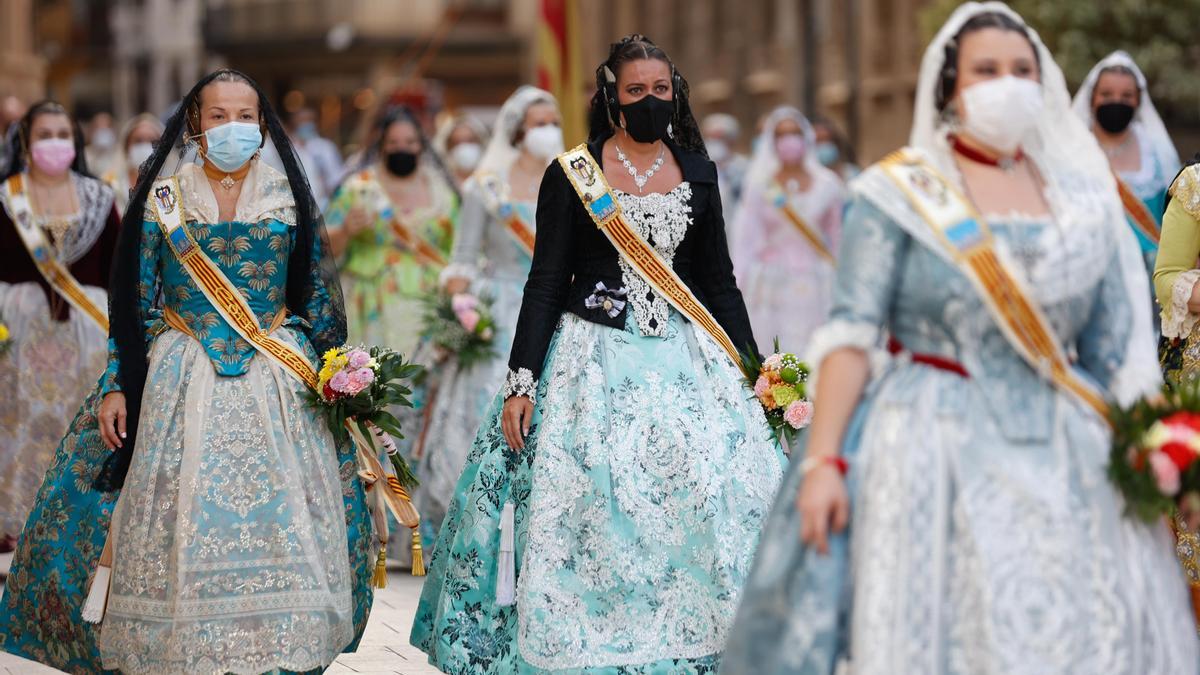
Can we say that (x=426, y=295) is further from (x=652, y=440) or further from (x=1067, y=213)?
(x=1067, y=213)

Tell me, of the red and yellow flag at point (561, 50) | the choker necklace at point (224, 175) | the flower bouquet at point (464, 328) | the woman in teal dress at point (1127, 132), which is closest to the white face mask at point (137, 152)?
the red and yellow flag at point (561, 50)

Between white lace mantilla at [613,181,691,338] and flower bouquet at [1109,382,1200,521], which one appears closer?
flower bouquet at [1109,382,1200,521]

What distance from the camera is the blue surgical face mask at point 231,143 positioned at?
22.1 ft

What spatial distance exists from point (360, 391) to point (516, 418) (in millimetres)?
Result: 473

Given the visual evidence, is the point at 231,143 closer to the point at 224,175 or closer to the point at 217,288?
the point at 224,175

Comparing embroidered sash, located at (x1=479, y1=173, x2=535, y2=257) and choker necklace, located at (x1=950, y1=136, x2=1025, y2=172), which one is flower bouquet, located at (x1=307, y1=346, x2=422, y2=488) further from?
embroidered sash, located at (x1=479, y1=173, x2=535, y2=257)

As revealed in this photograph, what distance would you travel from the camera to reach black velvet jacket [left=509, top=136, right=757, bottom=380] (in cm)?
661

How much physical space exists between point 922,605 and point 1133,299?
0.89 m

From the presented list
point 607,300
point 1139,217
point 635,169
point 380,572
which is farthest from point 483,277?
point 607,300

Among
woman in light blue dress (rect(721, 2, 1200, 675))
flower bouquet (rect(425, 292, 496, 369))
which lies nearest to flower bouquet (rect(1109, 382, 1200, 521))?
woman in light blue dress (rect(721, 2, 1200, 675))

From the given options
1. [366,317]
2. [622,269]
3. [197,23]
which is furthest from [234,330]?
[197,23]

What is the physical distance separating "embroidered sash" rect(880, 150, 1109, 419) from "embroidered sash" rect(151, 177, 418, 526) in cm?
242

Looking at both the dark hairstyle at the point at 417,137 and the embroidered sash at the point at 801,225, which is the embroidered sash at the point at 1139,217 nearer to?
the dark hairstyle at the point at 417,137

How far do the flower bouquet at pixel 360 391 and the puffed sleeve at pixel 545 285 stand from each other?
1.30 feet
